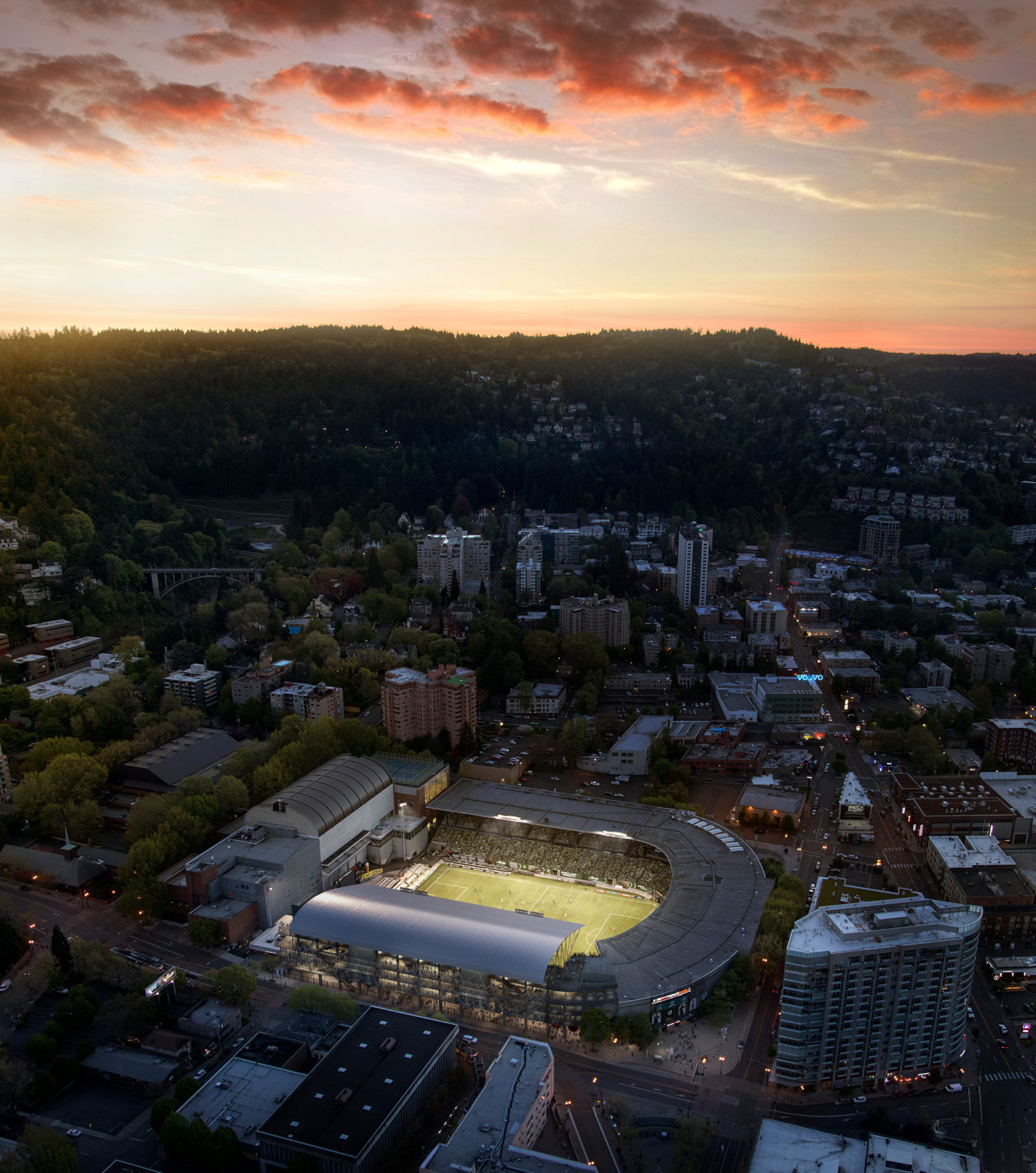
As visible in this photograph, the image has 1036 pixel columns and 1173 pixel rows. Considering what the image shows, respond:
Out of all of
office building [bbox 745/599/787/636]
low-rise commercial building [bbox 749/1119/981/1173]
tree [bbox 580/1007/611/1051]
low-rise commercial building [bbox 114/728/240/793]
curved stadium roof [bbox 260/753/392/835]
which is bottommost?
tree [bbox 580/1007/611/1051]

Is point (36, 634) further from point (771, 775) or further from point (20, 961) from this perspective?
point (771, 775)

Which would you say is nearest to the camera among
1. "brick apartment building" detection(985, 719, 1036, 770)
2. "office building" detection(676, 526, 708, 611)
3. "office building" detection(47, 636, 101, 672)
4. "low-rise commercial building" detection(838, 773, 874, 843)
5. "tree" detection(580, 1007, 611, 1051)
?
"tree" detection(580, 1007, 611, 1051)

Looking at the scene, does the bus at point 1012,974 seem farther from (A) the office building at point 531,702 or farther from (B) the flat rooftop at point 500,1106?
(A) the office building at point 531,702

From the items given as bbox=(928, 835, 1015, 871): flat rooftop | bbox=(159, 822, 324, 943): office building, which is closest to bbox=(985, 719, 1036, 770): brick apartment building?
bbox=(928, 835, 1015, 871): flat rooftop

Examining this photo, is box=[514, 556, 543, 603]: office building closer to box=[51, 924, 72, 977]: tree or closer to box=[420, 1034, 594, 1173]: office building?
box=[51, 924, 72, 977]: tree

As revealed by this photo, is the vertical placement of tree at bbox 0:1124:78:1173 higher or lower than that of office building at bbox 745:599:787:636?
lower

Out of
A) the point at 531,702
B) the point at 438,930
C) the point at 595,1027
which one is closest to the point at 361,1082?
the point at 438,930
